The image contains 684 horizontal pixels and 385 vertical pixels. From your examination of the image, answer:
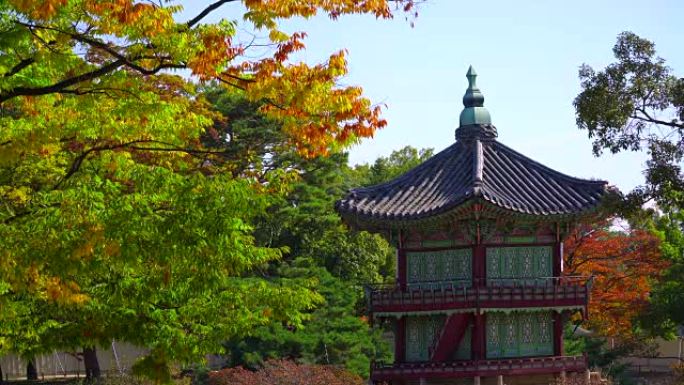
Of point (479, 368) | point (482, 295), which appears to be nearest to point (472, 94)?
point (482, 295)

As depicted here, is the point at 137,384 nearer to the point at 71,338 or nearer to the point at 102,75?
the point at 71,338

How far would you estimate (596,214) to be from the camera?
1257 inches

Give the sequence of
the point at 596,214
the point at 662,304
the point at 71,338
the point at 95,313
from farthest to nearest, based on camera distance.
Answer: the point at 662,304 < the point at 596,214 < the point at 71,338 < the point at 95,313

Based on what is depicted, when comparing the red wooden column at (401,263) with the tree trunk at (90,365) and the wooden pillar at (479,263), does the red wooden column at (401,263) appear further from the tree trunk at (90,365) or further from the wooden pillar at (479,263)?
the tree trunk at (90,365)

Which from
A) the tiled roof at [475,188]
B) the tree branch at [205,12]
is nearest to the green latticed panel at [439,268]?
the tiled roof at [475,188]

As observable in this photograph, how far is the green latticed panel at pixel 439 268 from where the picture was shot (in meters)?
32.2

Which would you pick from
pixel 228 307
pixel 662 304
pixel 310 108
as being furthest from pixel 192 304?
pixel 662 304

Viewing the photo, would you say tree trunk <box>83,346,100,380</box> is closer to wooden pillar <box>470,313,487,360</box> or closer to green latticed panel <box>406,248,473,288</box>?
green latticed panel <box>406,248,473,288</box>

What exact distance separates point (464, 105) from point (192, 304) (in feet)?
56.9

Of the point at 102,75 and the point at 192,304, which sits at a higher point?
the point at 102,75

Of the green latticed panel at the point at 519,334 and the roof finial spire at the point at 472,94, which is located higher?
the roof finial spire at the point at 472,94

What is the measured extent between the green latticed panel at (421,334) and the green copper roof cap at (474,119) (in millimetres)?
5891

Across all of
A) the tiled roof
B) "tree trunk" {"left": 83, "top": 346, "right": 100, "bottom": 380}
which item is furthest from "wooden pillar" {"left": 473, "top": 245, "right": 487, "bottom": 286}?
"tree trunk" {"left": 83, "top": 346, "right": 100, "bottom": 380}

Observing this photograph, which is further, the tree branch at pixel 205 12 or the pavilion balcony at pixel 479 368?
the pavilion balcony at pixel 479 368
